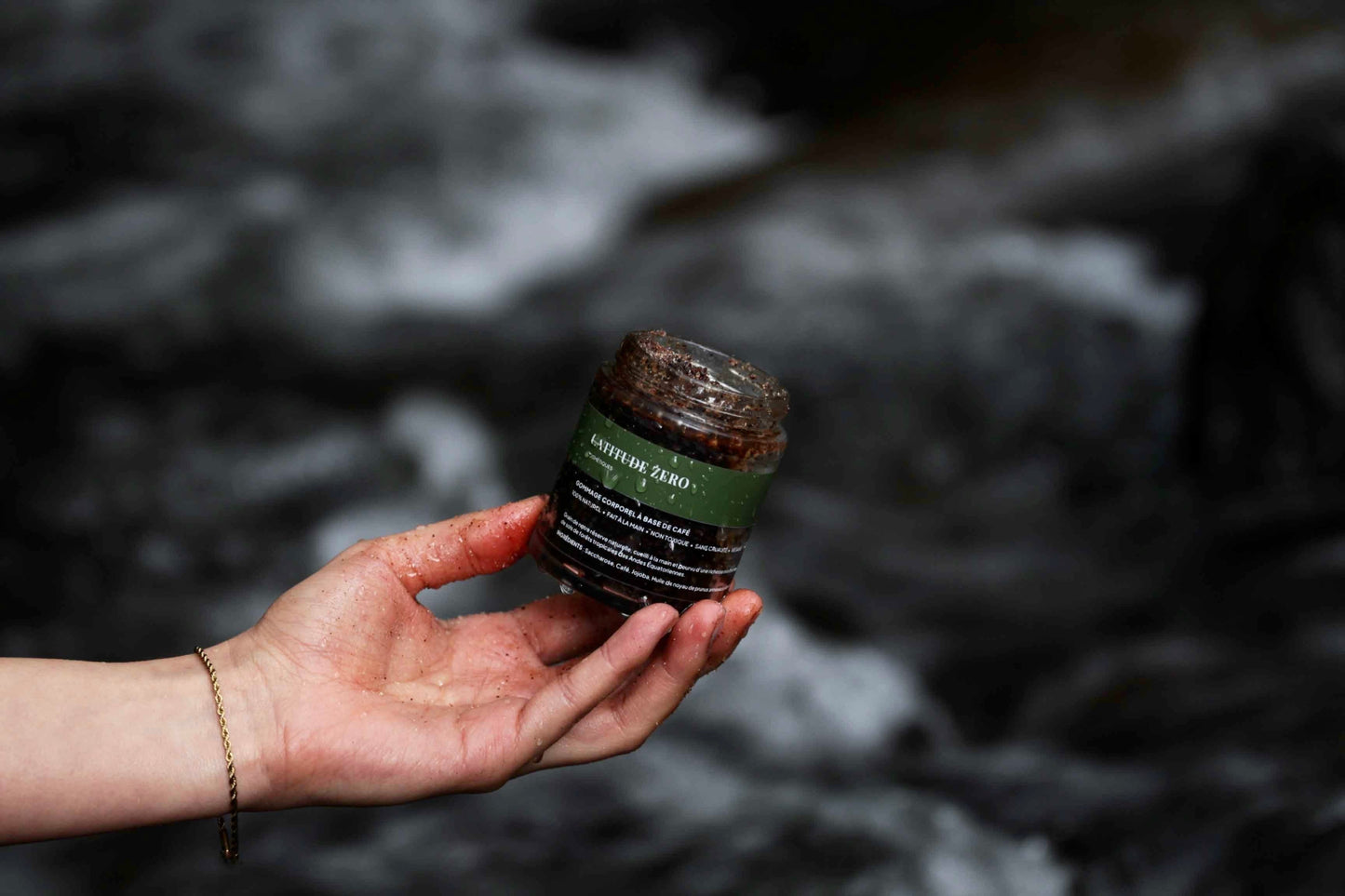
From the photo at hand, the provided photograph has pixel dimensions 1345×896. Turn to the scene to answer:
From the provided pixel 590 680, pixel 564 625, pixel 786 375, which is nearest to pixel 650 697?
pixel 590 680

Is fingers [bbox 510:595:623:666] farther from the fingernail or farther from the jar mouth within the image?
the jar mouth

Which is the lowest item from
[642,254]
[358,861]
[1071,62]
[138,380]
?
[358,861]

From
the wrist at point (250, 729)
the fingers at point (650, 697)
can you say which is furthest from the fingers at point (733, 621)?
the wrist at point (250, 729)

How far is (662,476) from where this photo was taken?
2.00 metres

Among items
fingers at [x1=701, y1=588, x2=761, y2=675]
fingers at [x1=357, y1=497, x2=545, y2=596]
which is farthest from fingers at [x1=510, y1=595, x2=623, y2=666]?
fingers at [x1=701, y1=588, x2=761, y2=675]

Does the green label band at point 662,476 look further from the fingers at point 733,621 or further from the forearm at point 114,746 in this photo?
the forearm at point 114,746

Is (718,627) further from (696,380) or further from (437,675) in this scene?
(437,675)

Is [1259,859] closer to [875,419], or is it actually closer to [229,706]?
[229,706]

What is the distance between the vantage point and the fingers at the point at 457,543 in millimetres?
2232

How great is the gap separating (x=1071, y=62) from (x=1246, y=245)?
1.79 metres

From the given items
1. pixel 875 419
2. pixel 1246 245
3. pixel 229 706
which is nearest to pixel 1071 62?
pixel 1246 245

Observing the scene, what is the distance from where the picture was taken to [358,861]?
334 cm

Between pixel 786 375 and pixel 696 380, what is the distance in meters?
3.50

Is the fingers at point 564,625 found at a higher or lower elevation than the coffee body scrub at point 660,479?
lower
